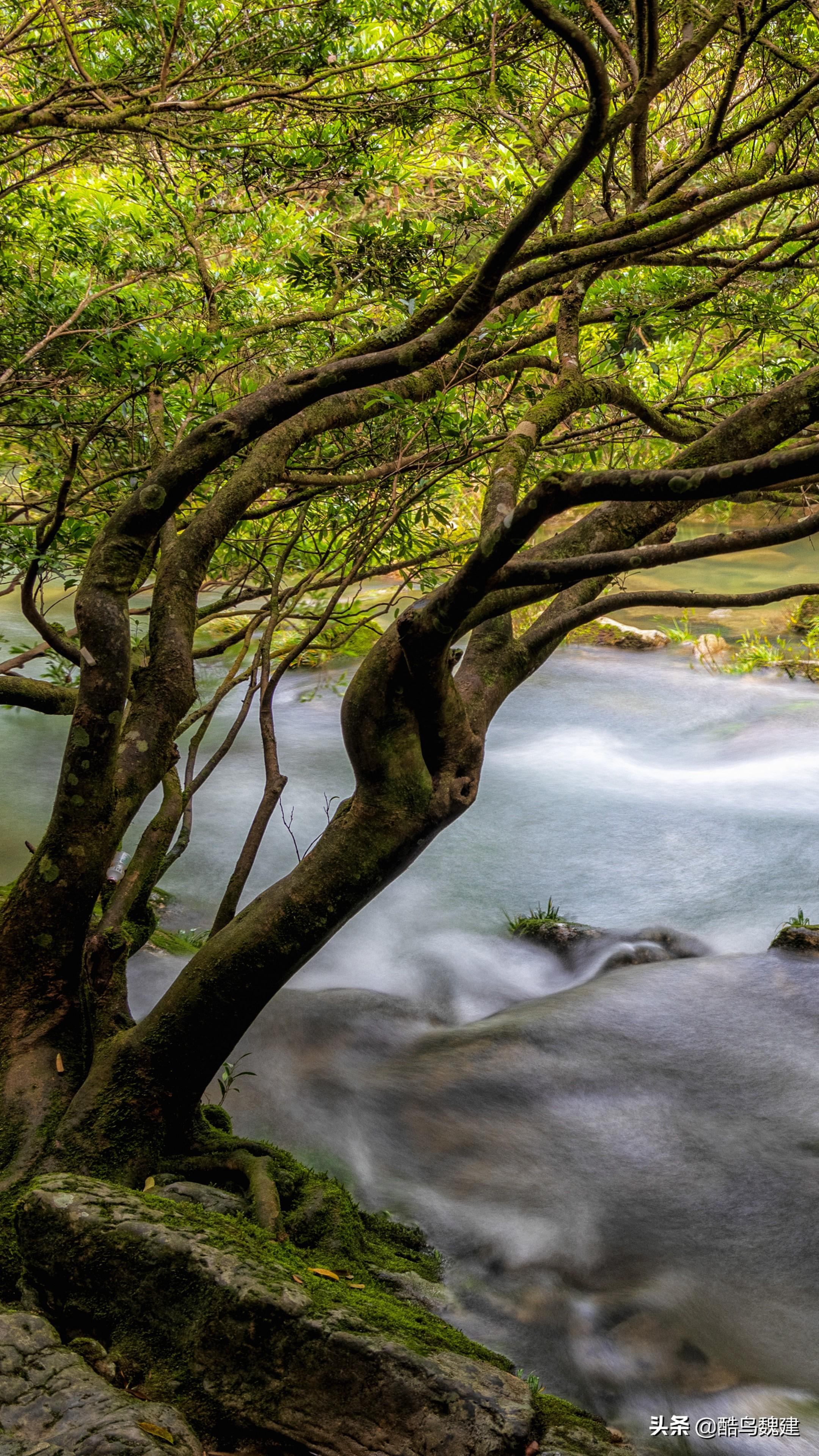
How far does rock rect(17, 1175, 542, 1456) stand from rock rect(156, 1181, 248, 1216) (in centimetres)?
61

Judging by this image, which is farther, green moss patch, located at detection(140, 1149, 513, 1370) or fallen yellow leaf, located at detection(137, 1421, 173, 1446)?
green moss patch, located at detection(140, 1149, 513, 1370)

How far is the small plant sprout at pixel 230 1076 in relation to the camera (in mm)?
4028

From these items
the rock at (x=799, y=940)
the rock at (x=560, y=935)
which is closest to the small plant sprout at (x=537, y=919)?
the rock at (x=560, y=935)

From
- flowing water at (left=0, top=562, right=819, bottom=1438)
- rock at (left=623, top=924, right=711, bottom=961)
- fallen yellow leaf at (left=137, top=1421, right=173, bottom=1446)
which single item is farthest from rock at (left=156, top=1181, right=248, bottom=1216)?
rock at (left=623, top=924, right=711, bottom=961)

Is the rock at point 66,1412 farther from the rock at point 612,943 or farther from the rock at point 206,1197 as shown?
the rock at point 612,943

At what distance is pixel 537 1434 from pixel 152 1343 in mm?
1015

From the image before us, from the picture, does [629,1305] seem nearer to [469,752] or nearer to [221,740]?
[469,752]

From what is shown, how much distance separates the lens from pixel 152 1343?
2154 mm

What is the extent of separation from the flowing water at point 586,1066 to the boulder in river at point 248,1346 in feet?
4.43

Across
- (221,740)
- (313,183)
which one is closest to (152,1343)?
(313,183)

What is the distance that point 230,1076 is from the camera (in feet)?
13.1

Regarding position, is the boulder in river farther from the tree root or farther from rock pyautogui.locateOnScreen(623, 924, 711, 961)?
rock pyautogui.locateOnScreen(623, 924, 711, 961)

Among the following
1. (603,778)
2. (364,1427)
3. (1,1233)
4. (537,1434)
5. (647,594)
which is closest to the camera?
(364,1427)

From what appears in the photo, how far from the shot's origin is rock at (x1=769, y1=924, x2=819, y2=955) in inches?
256
